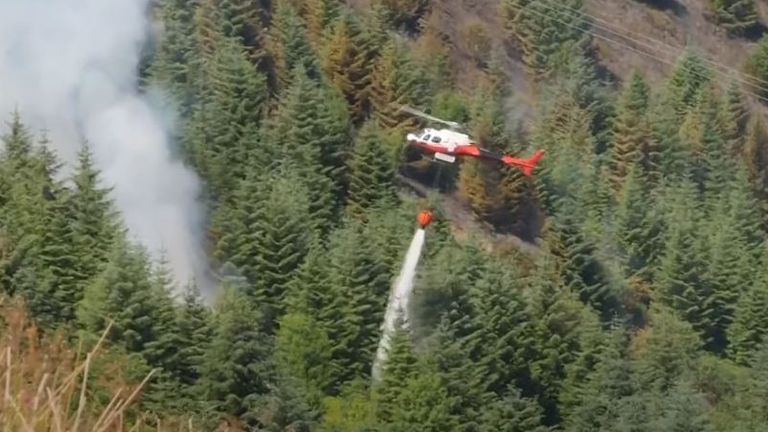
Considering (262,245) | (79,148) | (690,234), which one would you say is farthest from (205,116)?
(690,234)

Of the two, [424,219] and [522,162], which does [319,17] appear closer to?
[522,162]

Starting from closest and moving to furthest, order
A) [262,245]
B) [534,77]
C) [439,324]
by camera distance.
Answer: [439,324] → [262,245] → [534,77]

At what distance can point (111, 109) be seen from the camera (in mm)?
35312

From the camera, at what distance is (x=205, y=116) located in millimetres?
34344

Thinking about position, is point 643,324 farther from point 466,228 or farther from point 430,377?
point 430,377

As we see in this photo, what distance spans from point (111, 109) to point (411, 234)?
8270 mm

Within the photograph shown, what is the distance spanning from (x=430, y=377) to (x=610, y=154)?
Answer: 17.0 meters

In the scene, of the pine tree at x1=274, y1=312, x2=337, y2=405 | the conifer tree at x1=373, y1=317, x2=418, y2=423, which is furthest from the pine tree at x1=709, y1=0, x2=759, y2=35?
the pine tree at x1=274, y1=312, x2=337, y2=405

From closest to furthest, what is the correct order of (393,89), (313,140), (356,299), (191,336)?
(191,336) < (356,299) < (313,140) < (393,89)

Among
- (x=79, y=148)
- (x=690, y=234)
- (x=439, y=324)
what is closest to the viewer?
(x=439, y=324)

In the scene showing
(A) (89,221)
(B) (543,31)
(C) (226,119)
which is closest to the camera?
(A) (89,221)

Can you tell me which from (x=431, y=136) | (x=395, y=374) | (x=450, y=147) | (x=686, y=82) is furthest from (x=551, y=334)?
(x=686, y=82)

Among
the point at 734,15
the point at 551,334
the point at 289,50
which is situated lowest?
the point at 551,334

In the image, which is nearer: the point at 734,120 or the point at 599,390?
the point at 599,390
